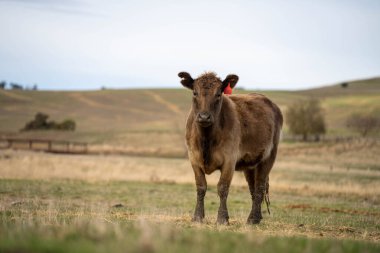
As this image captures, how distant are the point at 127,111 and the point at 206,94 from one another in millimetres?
102551

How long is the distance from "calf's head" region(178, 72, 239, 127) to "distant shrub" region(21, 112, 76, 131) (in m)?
76.9

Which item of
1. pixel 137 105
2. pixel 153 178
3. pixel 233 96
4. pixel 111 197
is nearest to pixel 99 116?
pixel 137 105

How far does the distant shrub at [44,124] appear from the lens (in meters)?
85.4

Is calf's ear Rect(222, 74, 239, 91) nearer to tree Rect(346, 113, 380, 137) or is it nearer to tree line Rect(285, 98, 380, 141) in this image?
tree line Rect(285, 98, 380, 141)

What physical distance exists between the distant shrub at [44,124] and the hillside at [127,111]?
7.92ft

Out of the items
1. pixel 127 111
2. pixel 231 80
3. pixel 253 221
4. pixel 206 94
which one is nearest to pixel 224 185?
pixel 253 221

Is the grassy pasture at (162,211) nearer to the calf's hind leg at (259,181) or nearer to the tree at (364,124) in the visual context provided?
the calf's hind leg at (259,181)

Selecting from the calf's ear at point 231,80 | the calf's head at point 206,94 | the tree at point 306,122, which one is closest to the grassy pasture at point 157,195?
the calf's head at point 206,94

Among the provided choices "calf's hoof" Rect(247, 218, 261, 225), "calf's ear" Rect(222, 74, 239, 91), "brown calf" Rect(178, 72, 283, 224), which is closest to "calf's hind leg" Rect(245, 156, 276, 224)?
"brown calf" Rect(178, 72, 283, 224)

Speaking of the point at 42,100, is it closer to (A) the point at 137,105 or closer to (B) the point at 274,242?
(A) the point at 137,105

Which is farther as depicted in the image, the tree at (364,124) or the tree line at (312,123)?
the tree line at (312,123)

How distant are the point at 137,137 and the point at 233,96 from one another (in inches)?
2665

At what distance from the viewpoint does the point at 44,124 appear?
284ft

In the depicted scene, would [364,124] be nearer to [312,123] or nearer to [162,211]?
[312,123]
